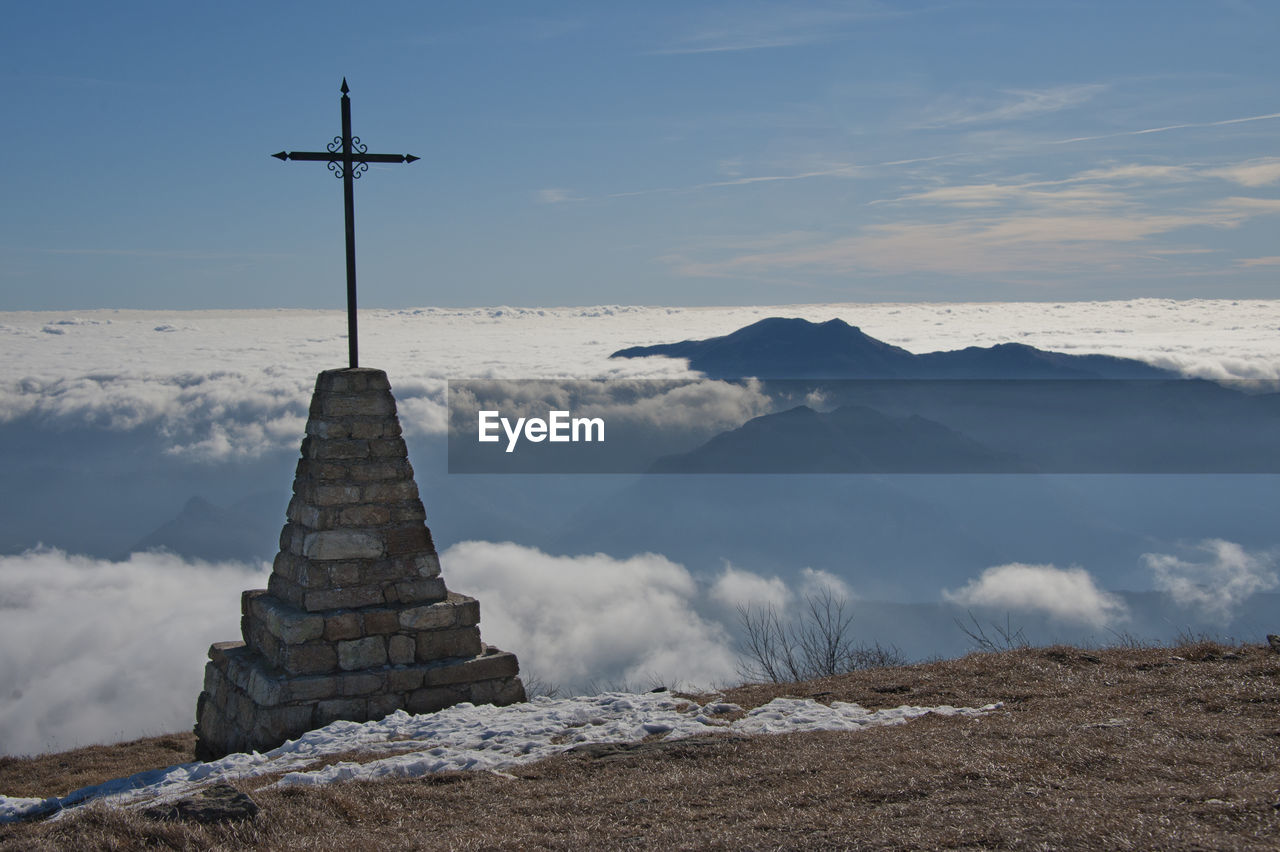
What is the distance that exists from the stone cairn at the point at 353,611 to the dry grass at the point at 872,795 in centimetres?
313

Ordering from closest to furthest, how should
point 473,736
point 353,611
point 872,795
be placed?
point 872,795 → point 473,736 → point 353,611

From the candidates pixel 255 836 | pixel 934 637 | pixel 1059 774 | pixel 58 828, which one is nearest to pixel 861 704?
pixel 1059 774

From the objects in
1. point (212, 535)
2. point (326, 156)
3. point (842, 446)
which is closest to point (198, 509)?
point (212, 535)

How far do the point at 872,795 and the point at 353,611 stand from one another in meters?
6.41

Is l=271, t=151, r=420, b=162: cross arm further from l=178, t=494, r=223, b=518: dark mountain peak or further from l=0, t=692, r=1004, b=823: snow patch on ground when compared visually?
l=178, t=494, r=223, b=518: dark mountain peak

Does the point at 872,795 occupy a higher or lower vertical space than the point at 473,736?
higher

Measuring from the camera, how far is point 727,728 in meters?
8.77

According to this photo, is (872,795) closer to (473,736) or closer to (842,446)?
(473,736)

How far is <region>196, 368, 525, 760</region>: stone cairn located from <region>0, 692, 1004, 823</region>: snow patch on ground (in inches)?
19.8

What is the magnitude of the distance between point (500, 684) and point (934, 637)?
375ft


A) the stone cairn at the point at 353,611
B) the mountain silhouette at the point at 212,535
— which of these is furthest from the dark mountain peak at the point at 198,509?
the stone cairn at the point at 353,611

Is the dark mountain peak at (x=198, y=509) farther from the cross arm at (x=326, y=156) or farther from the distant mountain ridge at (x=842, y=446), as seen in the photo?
the cross arm at (x=326, y=156)

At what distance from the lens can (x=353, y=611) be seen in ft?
34.9

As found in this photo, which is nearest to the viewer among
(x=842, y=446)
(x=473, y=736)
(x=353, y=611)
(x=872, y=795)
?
(x=872, y=795)
